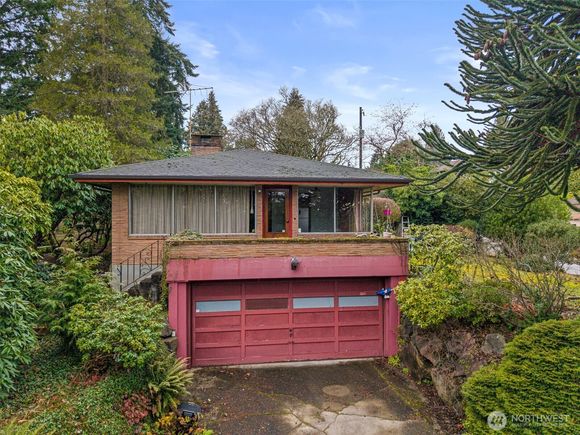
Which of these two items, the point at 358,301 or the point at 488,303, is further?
the point at 358,301

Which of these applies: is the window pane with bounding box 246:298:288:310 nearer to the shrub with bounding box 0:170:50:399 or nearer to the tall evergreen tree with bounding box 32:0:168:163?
the shrub with bounding box 0:170:50:399

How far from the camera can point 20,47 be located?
1991cm

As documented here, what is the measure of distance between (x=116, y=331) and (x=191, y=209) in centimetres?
518

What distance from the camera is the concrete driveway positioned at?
21.2 feet

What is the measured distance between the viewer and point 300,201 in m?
11.8

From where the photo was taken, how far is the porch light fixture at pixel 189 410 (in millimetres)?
6395

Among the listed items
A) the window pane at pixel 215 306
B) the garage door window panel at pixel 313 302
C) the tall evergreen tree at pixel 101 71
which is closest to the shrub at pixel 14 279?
the window pane at pixel 215 306

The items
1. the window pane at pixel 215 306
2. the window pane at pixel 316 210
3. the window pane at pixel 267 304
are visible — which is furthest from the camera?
the window pane at pixel 316 210

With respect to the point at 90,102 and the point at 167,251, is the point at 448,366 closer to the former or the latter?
the point at 167,251

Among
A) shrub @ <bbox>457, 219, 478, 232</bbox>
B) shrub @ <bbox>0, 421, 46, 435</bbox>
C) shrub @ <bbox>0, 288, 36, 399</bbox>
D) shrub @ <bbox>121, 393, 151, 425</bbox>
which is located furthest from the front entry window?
shrub @ <bbox>457, 219, 478, 232</bbox>

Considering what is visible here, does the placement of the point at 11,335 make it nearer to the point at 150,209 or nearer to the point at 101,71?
the point at 150,209

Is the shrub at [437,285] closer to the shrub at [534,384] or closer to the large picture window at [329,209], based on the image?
the shrub at [534,384]

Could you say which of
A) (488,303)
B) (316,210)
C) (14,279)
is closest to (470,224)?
(316,210)

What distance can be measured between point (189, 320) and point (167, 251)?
1.93m
